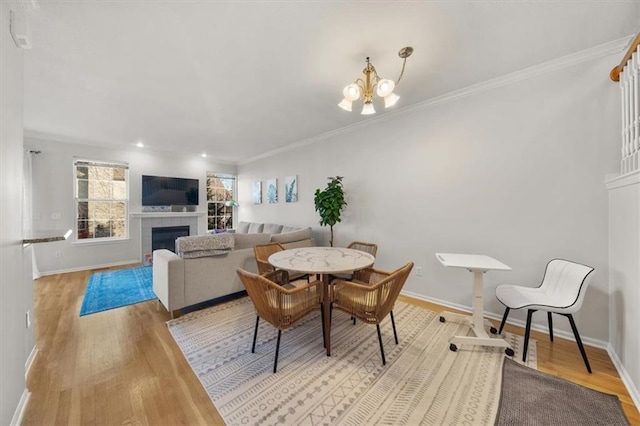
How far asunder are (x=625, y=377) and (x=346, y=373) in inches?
79.9

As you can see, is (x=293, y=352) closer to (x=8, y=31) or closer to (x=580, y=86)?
(x=8, y=31)

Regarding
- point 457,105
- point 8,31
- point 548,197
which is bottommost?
point 548,197

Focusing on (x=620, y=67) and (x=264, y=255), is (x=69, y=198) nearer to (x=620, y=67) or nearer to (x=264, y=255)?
(x=264, y=255)

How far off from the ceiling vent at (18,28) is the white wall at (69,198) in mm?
4371

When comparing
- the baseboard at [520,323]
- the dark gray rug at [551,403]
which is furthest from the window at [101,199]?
the dark gray rug at [551,403]

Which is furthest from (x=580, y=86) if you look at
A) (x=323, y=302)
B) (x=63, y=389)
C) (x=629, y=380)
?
(x=63, y=389)

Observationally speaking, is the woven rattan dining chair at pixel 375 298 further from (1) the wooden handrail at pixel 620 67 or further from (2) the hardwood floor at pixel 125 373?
(1) the wooden handrail at pixel 620 67

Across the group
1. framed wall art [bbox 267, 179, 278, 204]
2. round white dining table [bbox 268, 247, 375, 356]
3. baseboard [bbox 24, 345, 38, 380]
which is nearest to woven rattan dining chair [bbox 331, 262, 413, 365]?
round white dining table [bbox 268, 247, 375, 356]

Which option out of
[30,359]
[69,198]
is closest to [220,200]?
[69,198]

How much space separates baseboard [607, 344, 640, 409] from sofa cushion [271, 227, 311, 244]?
3520 mm

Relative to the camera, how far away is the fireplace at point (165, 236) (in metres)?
5.57

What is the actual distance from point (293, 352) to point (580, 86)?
363 cm

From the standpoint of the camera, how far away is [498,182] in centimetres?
259

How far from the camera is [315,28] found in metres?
1.81
